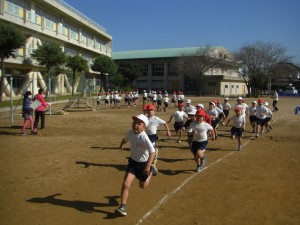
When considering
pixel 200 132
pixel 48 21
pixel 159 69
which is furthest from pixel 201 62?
pixel 200 132

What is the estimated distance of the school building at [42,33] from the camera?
30.5 meters

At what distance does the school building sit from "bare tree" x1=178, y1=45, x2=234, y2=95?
1823cm

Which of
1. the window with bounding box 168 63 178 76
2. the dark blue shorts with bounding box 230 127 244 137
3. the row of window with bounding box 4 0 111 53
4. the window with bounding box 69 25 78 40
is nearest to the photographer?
the dark blue shorts with bounding box 230 127 244 137

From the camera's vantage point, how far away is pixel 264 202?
19.3 ft

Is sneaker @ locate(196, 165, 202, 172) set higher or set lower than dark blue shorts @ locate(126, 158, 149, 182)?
lower

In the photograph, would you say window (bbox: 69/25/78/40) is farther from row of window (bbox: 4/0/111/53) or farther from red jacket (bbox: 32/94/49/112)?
red jacket (bbox: 32/94/49/112)

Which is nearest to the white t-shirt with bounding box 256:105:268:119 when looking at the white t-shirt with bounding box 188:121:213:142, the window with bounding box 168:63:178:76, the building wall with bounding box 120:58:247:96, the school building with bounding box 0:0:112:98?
the white t-shirt with bounding box 188:121:213:142

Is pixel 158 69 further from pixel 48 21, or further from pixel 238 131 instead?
pixel 238 131

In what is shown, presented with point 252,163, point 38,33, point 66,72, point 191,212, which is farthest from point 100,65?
point 191,212

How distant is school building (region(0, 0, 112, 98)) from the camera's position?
30.5 metres

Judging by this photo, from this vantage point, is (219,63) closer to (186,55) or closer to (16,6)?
(186,55)

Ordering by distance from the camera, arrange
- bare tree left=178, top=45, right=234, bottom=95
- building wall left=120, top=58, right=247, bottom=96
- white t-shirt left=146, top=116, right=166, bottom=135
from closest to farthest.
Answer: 1. white t-shirt left=146, top=116, right=166, bottom=135
2. bare tree left=178, top=45, right=234, bottom=95
3. building wall left=120, top=58, right=247, bottom=96

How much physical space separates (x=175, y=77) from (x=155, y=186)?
6209cm

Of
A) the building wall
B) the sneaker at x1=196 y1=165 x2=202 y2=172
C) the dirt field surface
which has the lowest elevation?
the dirt field surface
